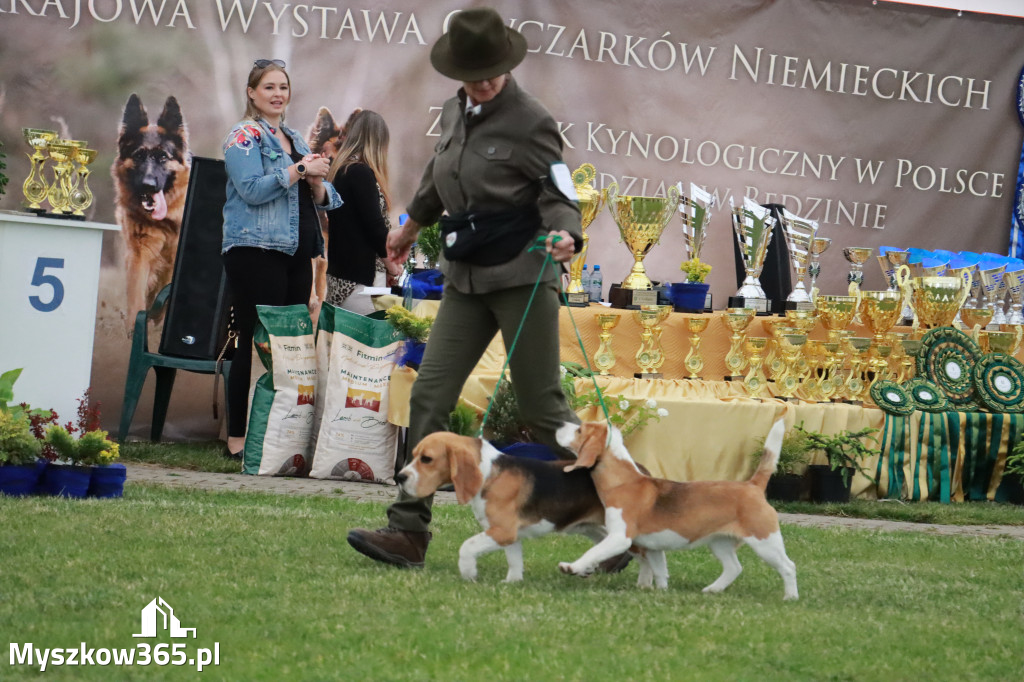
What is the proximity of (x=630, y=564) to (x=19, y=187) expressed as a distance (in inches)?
205

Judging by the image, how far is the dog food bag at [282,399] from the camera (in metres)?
7.00

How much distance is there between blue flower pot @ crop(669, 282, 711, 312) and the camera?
7.70 metres

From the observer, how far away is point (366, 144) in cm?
740

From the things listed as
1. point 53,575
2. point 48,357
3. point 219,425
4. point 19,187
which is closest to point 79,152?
point 48,357

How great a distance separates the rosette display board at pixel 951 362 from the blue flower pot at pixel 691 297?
1.38m

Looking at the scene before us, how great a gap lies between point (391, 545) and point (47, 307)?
8.06 ft

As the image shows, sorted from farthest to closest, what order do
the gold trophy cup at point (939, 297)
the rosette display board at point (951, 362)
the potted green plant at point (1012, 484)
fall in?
the gold trophy cup at point (939, 297)
the rosette display board at point (951, 362)
the potted green plant at point (1012, 484)

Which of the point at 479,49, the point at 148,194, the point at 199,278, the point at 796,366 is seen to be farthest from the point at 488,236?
the point at 148,194

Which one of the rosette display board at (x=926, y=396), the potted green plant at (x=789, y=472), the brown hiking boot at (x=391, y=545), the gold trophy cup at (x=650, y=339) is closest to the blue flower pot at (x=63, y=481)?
the brown hiking boot at (x=391, y=545)

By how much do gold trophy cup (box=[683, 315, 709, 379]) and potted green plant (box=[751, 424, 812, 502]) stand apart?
707 mm

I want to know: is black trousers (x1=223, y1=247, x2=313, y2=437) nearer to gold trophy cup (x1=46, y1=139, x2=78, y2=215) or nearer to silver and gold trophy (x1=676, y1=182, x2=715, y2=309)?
gold trophy cup (x1=46, y1=139, x2=78, y2=215)

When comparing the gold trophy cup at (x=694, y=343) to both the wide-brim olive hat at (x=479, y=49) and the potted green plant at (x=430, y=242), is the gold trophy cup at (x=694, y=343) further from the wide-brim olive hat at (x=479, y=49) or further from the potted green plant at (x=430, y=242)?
the wide-brim olive hat at (x=479, y=49)

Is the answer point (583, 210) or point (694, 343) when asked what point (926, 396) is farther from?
point (583, 210)

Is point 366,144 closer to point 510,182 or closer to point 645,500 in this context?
point 510,182
